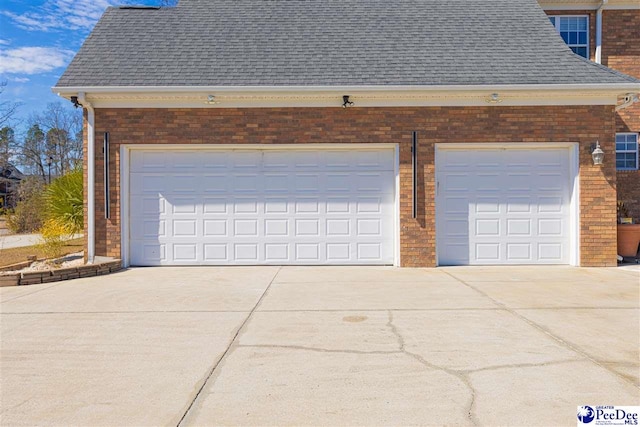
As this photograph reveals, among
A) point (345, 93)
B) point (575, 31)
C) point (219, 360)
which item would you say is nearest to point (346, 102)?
point (345, 93)

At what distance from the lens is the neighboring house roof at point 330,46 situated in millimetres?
9133

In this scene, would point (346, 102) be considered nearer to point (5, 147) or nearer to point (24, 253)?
point (24, 253)

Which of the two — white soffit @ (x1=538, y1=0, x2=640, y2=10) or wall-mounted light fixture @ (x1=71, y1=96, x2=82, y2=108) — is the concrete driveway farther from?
white soffit @ (x1=538, y1=0, x2=640, y2=10)

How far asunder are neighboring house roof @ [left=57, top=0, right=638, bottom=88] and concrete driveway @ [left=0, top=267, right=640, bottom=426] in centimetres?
437

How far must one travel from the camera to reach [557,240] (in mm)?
9469

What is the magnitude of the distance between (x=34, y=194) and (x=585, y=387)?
22092 mm

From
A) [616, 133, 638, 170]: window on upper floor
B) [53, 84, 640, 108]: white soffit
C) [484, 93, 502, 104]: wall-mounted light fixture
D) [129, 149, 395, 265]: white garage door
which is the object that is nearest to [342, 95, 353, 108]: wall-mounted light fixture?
[53, 84, 640, 108]: white soffit

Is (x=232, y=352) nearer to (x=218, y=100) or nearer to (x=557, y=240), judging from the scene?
(x=218, y=100)

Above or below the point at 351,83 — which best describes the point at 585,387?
below

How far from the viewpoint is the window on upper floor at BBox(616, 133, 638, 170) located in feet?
39.0

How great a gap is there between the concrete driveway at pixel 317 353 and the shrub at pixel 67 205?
5.12 m

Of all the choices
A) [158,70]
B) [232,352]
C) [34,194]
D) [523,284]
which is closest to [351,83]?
[158,70]

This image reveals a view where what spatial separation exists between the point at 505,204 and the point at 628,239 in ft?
10.4

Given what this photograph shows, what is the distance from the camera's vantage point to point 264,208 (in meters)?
9.53
